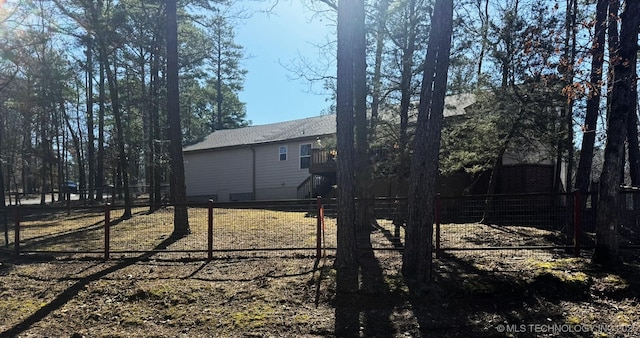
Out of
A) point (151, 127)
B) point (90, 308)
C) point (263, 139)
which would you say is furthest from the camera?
point (263, 139)

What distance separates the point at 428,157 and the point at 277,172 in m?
20.0

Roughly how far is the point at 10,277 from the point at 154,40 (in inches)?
523

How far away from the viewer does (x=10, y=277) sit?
7539mm

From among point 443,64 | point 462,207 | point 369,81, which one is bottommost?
point 462,207

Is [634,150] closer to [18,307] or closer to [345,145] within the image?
[345,145]

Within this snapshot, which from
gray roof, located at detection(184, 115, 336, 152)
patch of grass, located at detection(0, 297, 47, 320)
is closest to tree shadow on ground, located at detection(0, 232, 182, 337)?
patch of grass, located at detection(0, 297, 47, 320)

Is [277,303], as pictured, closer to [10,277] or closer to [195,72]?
[10,277]

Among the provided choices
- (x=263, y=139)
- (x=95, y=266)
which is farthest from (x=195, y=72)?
(x=95, y=266)

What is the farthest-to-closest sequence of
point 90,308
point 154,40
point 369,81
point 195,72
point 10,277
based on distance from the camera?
point 195,72
point 154,40
point 369,81
point 10,277
point 90,308

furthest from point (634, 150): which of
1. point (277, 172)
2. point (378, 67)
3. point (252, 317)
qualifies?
point (277, 172)

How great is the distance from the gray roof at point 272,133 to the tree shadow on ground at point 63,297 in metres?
15.8

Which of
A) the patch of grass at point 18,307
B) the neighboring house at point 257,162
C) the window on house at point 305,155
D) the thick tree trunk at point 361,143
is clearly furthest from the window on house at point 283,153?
the patch of grass at point 18,307

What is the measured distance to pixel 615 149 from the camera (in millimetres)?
7016

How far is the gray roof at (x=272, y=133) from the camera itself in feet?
82.1
